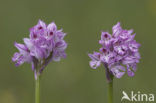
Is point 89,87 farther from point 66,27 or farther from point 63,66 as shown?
point 66,27

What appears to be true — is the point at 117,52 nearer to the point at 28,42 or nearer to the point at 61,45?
the point at 61,45

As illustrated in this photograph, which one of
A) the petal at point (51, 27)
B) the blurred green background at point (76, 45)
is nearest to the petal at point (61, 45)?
the petal at point (51, 27)

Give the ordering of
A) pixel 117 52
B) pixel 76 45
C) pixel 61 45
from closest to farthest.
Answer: pixel 117 52 < pixel 61 45 < pixel 76 45

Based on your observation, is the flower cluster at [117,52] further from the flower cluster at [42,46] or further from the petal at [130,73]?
the flower cluster at [42,46]

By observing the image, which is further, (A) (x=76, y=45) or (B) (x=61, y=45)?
(A) (x=76, y=45)

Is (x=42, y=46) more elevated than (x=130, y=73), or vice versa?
(x=42, y=46)

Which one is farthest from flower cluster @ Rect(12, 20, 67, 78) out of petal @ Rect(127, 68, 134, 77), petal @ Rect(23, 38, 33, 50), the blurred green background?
the blurred green background

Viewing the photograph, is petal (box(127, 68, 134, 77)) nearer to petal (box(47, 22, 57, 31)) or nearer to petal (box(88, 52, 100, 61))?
petal (box(88, 52, 100, 61))

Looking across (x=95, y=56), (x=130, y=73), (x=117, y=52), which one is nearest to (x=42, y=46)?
(x=95, y=56)
